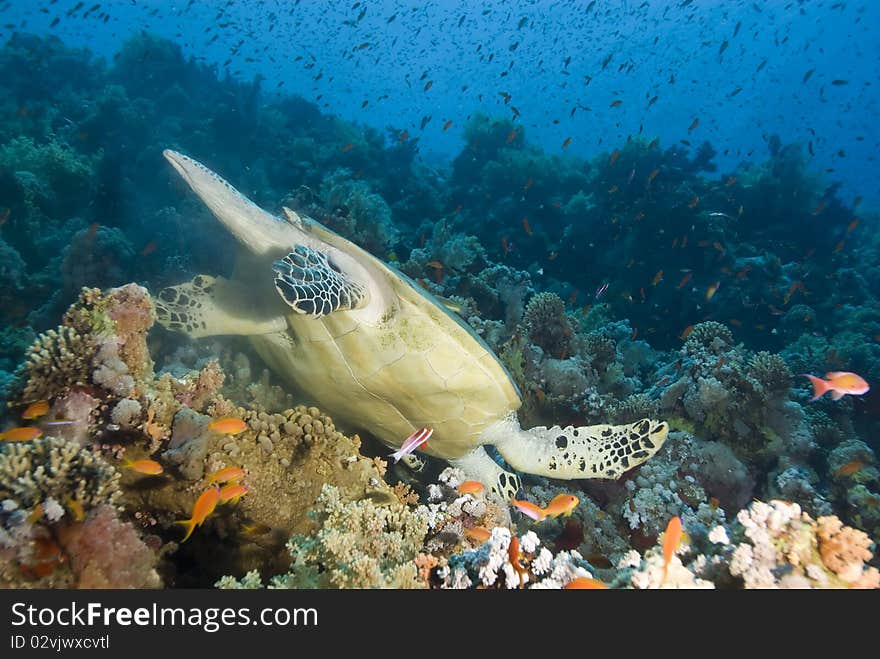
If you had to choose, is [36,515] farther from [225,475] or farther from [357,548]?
[357,548]

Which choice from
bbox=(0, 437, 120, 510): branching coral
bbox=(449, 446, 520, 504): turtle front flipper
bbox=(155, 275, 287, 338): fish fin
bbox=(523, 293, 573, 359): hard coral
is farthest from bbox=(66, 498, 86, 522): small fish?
bbox=(523, 293, 573, 359): hard coral

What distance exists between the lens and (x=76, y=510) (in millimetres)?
1766

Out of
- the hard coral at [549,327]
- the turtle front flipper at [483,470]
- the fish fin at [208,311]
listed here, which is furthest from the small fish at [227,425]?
the hard coral at [549,327]

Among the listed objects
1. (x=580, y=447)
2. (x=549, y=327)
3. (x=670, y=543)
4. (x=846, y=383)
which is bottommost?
(x=580, y=447)

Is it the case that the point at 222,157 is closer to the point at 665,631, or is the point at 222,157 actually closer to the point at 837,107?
the point at 665,631

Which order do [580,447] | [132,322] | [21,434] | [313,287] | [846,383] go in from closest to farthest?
[21,434] < [132,322] < [313,287] < [846,383] < [580,447]

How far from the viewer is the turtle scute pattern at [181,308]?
3.73 meters

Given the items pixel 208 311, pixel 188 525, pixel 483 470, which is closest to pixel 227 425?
pixel 188 525

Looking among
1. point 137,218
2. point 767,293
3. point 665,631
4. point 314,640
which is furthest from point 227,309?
point 767,293

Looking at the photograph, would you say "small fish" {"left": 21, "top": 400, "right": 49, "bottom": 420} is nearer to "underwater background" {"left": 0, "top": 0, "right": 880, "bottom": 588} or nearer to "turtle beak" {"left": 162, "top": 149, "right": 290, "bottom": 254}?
"underwater background" {"left": 0, "top": 0, "right": 880, "bottom": 588}

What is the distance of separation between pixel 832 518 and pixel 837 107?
97705 mm

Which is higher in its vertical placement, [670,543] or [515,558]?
[670,543]

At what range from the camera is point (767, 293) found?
35.1ft

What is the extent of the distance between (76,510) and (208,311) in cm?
229
